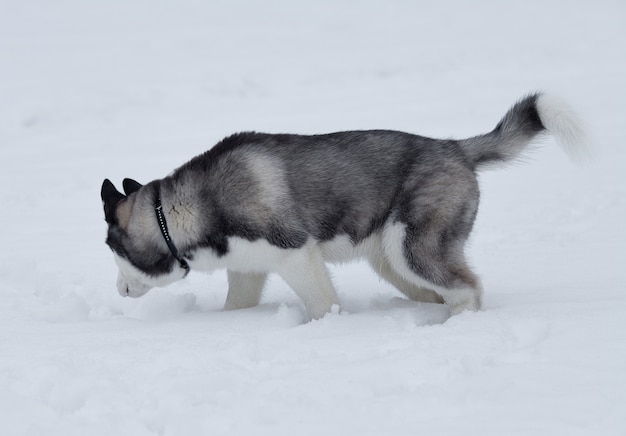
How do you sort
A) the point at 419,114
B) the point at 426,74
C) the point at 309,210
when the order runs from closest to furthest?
1. the point at 309,210
2. the point at 419,114
3. the point at 426,74

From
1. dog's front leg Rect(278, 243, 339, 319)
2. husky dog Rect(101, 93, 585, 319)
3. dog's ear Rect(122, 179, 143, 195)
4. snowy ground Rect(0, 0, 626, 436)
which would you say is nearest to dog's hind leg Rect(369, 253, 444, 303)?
husky dog Rect(101, 93, 585, 319)

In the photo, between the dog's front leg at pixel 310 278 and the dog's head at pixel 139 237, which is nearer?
the dog's front leg at pixel 310 278

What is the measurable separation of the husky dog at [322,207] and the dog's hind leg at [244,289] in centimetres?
24

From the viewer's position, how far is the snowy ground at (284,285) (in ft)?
12.0

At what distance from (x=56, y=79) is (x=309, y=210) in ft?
41.8

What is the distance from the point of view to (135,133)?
44.9 ft

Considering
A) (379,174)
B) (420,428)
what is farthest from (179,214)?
(420,428)

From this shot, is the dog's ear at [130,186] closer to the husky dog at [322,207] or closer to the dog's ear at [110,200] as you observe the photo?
the husky dog at [322,207]

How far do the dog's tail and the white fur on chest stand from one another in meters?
0.96

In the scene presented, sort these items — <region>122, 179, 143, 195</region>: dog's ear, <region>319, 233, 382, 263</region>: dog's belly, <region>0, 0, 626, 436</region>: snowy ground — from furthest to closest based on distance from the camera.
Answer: <region>122, 179, 143, 195</region>: dog's ear < <region>319, 233, 382, 263</region>: dog's belly < <region>0, 0, 626, 436</region>: snowy ground

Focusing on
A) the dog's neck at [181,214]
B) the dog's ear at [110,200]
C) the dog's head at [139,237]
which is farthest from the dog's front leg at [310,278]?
the dog's ear at [110,200]

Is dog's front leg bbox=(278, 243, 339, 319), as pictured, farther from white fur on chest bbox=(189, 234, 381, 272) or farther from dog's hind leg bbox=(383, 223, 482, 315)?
dog's hind leg bbox=(383, 223, 482, 315)

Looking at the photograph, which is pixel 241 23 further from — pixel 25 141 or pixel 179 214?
pixel 179 214

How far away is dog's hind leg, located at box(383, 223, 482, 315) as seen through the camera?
5.29m
